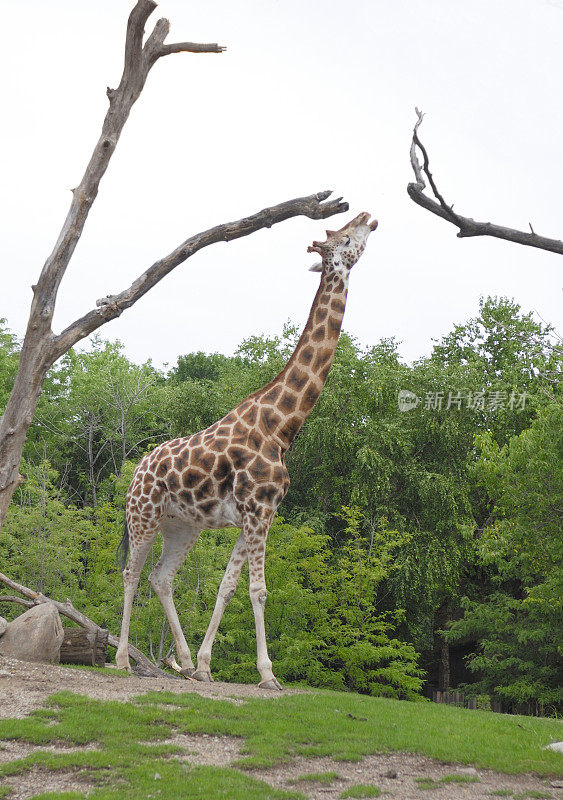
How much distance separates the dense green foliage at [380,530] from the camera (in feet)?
59.2

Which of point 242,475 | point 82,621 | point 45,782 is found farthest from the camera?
point 82,621

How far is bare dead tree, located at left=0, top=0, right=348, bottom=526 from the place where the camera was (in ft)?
25.0

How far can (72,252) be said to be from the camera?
791 cm

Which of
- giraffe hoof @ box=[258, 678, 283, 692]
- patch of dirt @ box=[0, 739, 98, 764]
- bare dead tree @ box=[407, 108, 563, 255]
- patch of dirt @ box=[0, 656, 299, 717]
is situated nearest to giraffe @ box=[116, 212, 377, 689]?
giraffe hoof @ box=[258, 678, 283, 692]

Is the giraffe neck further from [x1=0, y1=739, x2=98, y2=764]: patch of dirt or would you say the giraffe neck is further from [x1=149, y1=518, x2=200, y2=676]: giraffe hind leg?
[x1=0, y1=739, x2=98, y2=764]: patch of dirt

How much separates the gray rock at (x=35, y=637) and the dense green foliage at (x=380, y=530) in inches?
237

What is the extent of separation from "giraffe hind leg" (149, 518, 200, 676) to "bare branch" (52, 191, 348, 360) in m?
4.30

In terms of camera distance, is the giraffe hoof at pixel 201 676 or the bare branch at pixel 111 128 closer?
the bare branch at pixel 111 128

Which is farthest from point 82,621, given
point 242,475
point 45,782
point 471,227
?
point 471,227

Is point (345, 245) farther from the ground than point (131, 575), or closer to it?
farther from the ground

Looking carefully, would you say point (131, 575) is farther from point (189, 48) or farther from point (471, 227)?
point (471, 227)

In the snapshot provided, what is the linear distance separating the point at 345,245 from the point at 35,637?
6.69 metres

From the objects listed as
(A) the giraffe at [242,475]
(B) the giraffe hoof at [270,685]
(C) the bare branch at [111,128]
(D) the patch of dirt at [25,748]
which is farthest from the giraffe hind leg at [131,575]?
(C) the bare branch at [111,128]

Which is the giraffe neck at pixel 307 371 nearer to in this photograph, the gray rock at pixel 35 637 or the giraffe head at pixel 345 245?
the giraffe head at pixel 345 245
